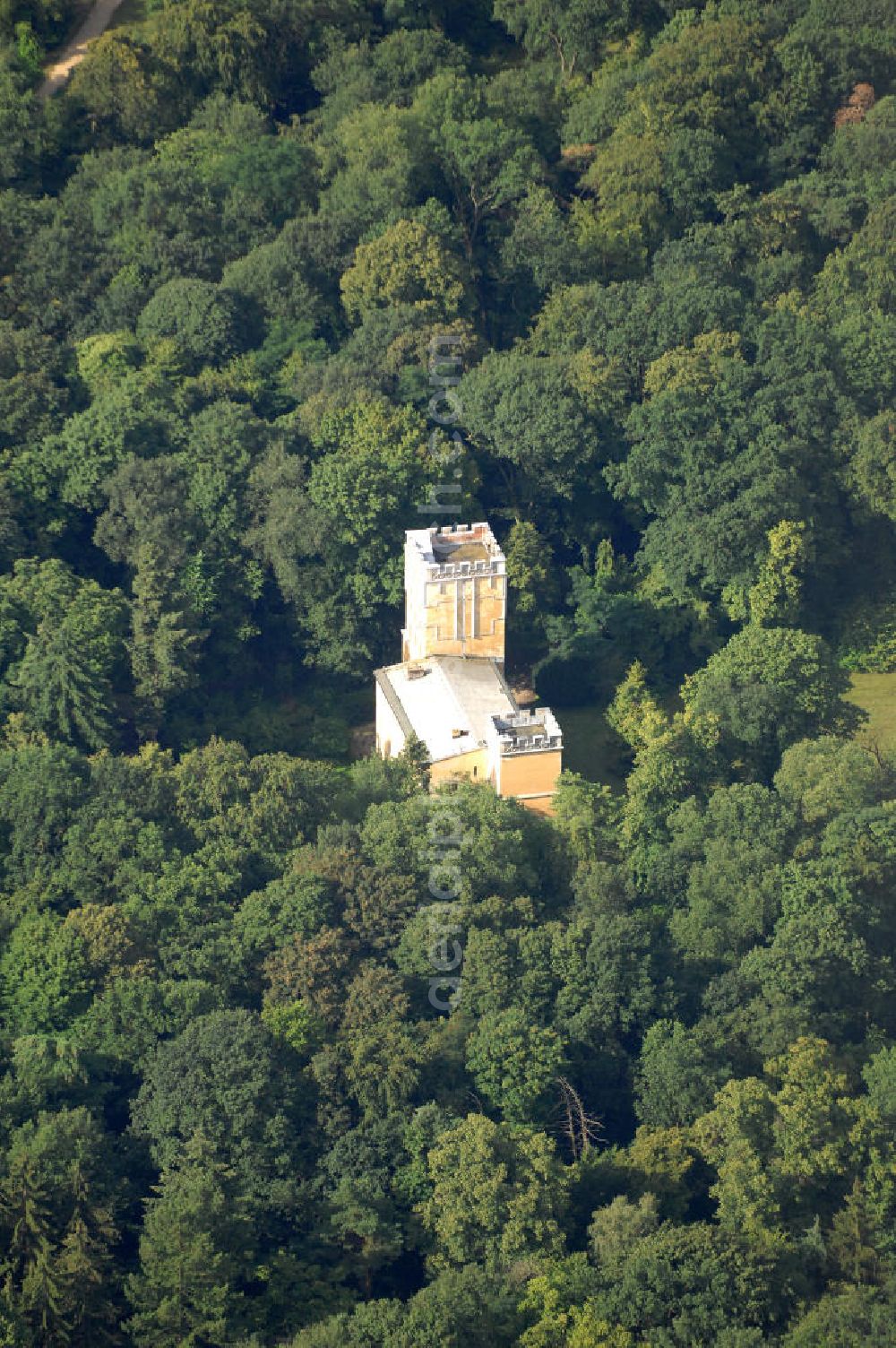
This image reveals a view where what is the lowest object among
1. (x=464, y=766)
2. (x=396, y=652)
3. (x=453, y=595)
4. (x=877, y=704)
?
(x=877, y=704)

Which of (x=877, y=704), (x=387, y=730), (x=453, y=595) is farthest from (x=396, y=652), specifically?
(x=877, y=704)

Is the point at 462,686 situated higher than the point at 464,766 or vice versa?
the point at 462,686

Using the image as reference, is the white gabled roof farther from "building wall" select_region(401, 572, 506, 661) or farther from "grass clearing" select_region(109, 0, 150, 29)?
"grass clearing" select_region(109, 0, 150, 29)

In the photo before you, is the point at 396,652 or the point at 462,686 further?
the point at 396,652

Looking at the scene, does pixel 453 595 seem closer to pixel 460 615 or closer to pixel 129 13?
pixel 460 615

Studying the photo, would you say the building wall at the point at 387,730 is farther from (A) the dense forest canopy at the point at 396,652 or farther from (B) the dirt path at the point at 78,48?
(B) the dirt path at the point at 78,48

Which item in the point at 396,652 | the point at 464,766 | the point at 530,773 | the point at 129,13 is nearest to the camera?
A: the point at 530,773

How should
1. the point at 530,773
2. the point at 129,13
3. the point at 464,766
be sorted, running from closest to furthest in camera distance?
1. the point at 530,773
2. the point at 464,766
3. the point at 129,13
